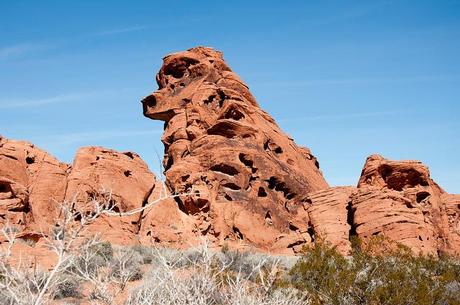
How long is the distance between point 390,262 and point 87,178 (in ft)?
49.2

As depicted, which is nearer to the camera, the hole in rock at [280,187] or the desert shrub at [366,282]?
the desert shrub at [366,282]

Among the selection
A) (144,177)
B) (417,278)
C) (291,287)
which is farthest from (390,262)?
(144,177)

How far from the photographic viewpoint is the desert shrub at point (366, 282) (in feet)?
31.3

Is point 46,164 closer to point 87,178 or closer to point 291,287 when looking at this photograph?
point 87,178

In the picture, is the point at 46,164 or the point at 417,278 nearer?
the point at 417,278

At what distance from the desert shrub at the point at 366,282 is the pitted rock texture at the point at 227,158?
35.8 feet

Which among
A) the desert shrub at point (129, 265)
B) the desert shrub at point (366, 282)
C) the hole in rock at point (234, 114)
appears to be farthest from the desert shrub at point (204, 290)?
the hole in rock at point (234, 114)

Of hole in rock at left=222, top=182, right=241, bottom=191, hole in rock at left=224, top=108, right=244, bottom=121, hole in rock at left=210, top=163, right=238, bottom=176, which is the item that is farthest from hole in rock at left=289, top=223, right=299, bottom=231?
hole in rock at left=224, top=108, right=244, bottom=121

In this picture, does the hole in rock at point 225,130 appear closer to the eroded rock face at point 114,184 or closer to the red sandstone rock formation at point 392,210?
the eroded rock face at point 114,184

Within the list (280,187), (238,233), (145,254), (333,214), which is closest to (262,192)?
(280,187)

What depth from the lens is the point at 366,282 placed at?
10.1 m

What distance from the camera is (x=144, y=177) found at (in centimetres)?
Result: 2470

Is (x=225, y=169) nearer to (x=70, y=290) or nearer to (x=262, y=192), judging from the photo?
(x=262, y=192)

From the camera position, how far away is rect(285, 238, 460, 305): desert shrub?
376 inches
